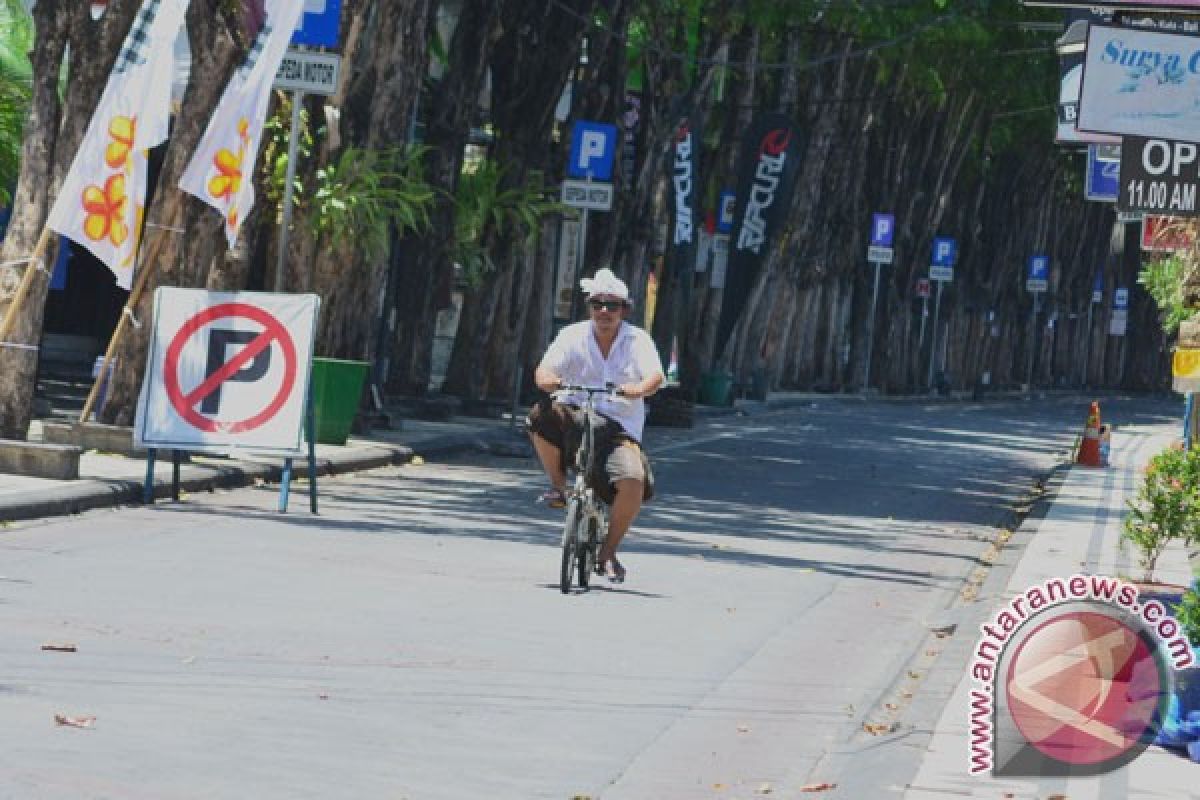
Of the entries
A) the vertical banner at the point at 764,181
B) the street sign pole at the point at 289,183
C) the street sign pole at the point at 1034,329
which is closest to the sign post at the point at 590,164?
the street sign pole at the point at 289,183

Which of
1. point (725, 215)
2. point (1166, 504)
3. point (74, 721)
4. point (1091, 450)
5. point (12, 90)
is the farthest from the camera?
point (725, 215)

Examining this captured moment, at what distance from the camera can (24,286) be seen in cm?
1962

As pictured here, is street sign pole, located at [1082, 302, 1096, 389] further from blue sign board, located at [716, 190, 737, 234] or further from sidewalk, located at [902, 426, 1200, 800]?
sidewalk, located at [902, 426, 1200, 800]

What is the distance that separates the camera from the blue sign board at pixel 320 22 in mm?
23156

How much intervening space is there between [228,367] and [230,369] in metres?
0.02

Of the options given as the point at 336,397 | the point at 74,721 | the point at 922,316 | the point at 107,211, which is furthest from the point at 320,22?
the point at 922,316

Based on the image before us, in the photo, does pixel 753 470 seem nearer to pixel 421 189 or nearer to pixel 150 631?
pixel 421 189

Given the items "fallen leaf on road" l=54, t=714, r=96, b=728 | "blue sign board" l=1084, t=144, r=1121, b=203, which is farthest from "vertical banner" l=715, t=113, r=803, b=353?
"fallen leaf on road" l=54, t=714, r=96, b=728

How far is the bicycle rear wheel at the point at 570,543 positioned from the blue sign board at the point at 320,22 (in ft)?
28.0

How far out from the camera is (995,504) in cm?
2905

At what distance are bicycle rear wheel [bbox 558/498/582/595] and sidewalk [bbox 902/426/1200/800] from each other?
2088 mm

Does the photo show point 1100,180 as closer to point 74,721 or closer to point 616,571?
point 616,571

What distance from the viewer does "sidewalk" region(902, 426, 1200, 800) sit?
9414 mm

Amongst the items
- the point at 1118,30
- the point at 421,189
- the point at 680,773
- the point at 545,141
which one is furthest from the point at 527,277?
the point at 680,773
